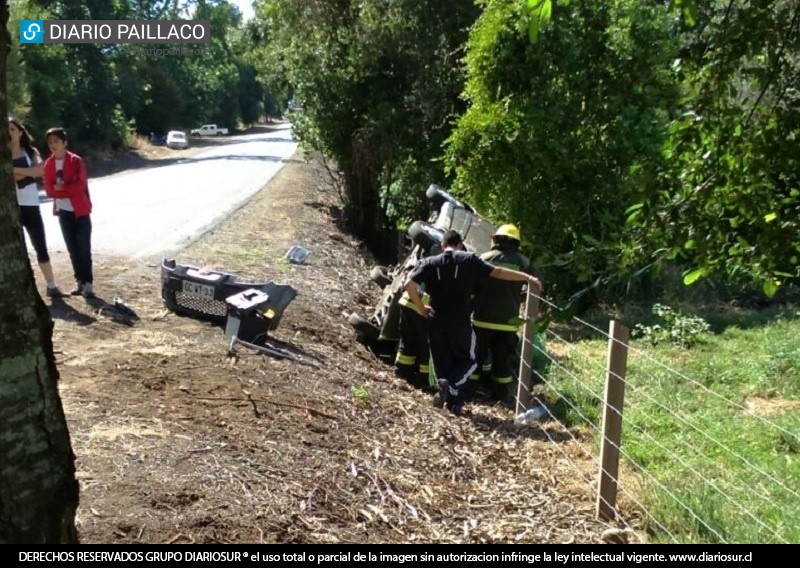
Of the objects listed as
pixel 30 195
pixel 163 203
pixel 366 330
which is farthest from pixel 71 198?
pixel 163 203

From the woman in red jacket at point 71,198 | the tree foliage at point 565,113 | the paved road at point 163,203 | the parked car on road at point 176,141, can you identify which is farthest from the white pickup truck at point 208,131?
the woman in red jacket at point 71,198

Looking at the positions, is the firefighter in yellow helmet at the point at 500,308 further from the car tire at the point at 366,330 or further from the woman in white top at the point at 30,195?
the woman in white top at the point at 30,195

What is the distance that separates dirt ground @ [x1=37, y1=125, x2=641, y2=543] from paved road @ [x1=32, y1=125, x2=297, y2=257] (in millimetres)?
3611

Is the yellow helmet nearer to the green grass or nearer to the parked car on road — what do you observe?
the green grass

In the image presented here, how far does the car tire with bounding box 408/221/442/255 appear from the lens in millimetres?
9641

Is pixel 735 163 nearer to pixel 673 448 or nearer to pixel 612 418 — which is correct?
pixel 612 418

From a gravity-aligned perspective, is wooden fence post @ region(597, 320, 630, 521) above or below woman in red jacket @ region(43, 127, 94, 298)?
below

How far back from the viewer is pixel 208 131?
77.4 meters

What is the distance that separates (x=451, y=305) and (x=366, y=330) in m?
2.15

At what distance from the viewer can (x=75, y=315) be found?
7.90m

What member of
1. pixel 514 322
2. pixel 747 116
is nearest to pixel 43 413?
pixel 514 322

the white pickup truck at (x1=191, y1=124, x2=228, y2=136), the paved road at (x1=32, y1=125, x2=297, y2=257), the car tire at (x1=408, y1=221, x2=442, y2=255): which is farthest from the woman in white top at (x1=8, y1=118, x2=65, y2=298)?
the white pickup truck at (x1=191, y1=124, x2=228, y2=136)

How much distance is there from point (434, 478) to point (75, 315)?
3801 millimetres

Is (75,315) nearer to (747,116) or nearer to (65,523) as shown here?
(65,523)
